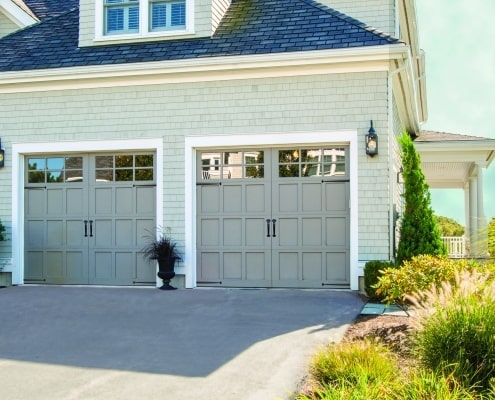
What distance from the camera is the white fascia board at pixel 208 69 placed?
9.90 meters

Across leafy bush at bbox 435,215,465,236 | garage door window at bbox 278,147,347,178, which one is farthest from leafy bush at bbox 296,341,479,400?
leafy bush at bbox 435,215,465,236

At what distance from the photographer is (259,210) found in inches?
414

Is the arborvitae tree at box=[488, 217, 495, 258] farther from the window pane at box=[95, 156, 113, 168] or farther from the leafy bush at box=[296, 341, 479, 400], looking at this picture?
the window pane at box=[95, 156, 113, 168]

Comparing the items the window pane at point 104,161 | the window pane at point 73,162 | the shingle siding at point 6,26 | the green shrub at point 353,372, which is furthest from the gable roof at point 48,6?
the green shrub at point 353,372

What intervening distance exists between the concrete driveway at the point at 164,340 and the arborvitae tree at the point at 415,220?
47.8 inches

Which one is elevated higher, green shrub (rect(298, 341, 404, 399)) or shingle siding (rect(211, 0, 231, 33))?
shingle siding (rect(211, 0, 231, 33))

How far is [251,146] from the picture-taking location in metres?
10.5

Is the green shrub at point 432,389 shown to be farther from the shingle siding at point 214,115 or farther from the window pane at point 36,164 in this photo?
the window pane at point 36,164

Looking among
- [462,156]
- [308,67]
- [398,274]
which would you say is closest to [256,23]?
[308,67]

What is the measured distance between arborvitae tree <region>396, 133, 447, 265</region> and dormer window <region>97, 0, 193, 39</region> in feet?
15.8

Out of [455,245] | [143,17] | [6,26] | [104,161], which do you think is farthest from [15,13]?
[455,245]

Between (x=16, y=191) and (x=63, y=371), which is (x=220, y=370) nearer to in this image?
(x=63, y=371)

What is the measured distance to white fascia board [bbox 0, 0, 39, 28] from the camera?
13484 mm

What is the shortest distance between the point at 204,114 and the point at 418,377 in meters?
6.90
